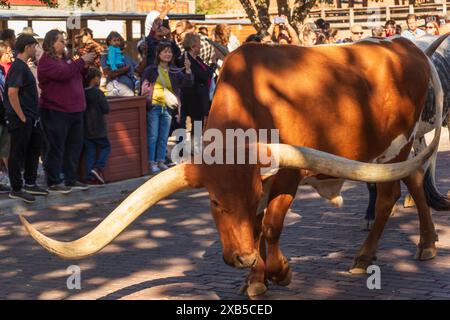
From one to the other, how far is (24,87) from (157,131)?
9.58 feet

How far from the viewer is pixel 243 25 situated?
3734cm

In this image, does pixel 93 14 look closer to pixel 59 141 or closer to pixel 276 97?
pixel 59 141

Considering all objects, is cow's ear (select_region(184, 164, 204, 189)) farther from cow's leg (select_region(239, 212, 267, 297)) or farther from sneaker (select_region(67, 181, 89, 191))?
sneaker (select_region(67, 181, 89, 191))

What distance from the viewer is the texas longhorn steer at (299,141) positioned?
6.04m

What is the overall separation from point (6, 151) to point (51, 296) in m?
4.90

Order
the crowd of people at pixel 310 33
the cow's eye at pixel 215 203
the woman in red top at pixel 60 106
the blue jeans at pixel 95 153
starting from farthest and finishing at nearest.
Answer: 1. the crowd of people at pixel 310 33
2. the blue jeans at pixel 95 153
3. the woman in red top at pixel 60 106
4. the cow's eye at pixel 215 203

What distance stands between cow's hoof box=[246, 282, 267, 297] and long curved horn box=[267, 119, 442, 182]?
1.23m

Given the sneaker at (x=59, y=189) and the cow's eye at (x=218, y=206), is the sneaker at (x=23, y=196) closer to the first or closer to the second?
the sneaker at (x=59, y=189)

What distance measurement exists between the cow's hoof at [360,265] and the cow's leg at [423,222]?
1.97 feet

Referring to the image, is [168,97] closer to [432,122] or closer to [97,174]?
[97,174]

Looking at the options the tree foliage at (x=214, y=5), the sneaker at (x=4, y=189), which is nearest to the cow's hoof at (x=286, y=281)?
the sneaker at (x=4, y=189)

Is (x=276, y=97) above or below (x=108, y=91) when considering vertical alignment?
above

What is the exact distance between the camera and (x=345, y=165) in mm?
6066

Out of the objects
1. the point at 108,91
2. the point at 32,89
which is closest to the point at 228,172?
the point at 32,89
